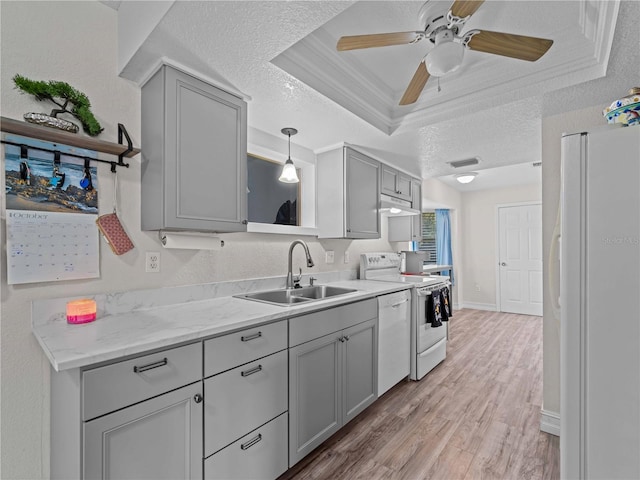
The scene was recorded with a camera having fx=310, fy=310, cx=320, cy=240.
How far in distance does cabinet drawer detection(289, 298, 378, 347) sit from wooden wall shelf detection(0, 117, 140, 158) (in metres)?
1.27

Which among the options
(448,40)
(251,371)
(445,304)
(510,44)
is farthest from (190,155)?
(445,304)

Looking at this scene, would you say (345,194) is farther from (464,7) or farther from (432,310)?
(464,7)

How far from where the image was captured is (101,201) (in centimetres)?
159

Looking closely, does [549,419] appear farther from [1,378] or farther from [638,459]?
[1,378]

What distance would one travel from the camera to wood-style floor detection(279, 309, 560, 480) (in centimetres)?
179

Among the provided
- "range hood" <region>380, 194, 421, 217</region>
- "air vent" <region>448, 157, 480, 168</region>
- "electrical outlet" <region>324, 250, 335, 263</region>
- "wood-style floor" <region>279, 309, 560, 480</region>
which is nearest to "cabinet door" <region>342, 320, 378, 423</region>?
"wood-style floor" <region>279, 309, 560, 480</region>

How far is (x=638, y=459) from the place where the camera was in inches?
40.1

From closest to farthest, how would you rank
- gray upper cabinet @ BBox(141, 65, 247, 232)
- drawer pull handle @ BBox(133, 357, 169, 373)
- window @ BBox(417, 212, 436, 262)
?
drawer pull handle @ BBox(133, 357, 169, 373) → gray upper cabinet @ BBox(141, 65, 247, 232) → window @ BBox(417, 212, 436, 262)

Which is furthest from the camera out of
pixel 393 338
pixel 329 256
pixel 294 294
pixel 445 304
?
pixel 445 304

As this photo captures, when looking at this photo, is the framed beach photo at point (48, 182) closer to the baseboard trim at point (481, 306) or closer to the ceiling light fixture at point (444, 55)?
the ceiling light fixture at point (444, 55)

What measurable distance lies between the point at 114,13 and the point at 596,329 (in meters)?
2.63

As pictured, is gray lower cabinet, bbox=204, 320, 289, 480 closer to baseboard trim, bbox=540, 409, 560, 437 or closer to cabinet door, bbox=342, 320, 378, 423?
cabinet door, bbox=342, 320, 378, 423

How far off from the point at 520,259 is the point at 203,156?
595 centimetres

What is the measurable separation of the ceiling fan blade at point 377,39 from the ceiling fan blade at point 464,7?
0.15m
